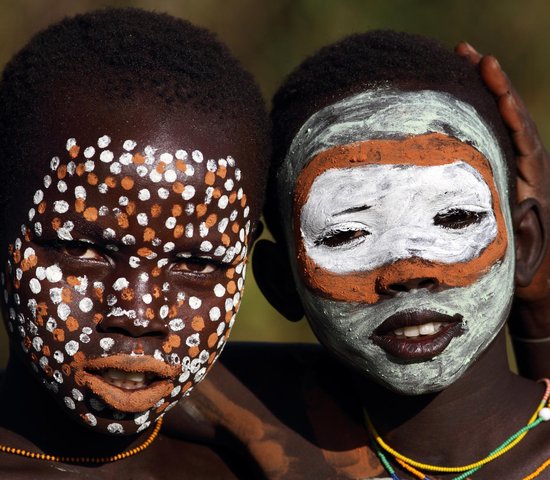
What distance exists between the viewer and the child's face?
3064mm

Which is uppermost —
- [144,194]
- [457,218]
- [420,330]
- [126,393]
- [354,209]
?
[457,218]

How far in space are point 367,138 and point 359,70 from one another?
27 cm

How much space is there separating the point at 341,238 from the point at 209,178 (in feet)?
1.49

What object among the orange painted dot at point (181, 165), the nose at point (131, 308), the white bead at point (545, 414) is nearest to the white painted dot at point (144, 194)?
the orange painted dot at point (181, 165)

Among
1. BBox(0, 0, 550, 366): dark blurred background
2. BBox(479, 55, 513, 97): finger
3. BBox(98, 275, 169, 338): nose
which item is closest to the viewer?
BBox(98, 275, 169, 338): nose

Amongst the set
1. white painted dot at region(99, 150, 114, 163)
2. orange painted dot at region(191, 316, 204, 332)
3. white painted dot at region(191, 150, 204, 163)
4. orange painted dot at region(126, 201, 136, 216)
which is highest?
white painted dot at region(191, 150, 204, 163)

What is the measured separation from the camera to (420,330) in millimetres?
3322

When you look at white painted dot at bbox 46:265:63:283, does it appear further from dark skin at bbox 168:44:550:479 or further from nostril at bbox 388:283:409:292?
nostril at bbox 388:283:409:292

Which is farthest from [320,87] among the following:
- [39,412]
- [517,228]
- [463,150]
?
[39,412]

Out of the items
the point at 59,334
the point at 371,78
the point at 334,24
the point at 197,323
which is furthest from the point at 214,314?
the point at 334,24

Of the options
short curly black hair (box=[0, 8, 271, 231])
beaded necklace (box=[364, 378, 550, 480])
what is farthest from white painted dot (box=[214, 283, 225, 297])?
beaded necklace (box=[364, 378, 550, 480])

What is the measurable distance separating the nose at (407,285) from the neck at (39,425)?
3.06 feet

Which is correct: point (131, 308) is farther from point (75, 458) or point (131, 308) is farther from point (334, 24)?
point (334, 24)

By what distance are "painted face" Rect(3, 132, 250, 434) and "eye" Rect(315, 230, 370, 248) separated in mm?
308
